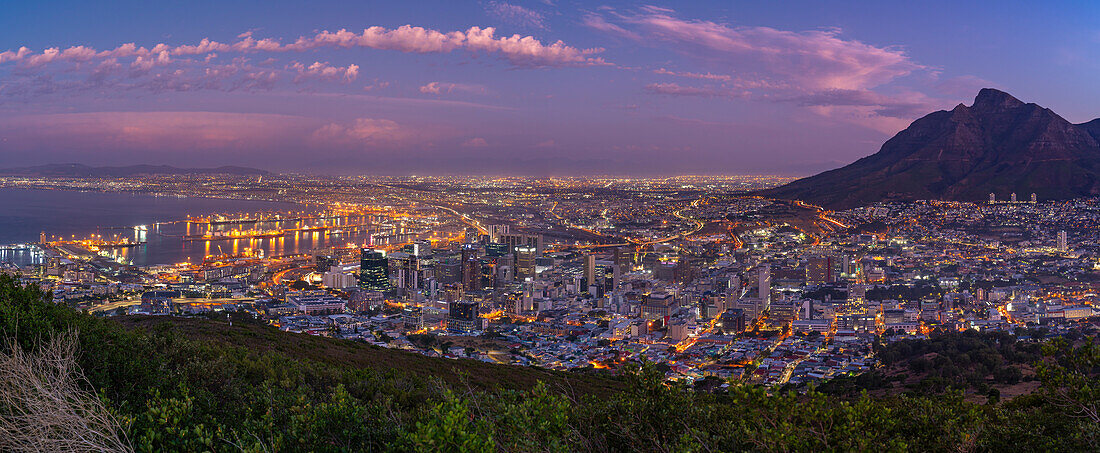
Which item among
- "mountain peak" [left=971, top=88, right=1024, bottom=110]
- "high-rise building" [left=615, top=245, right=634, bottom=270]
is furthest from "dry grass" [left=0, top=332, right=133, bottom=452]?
"mountain peak" [left=971, top=88, right=1024, bottom=110]

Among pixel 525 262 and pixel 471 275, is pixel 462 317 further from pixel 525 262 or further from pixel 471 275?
pixel 525 262

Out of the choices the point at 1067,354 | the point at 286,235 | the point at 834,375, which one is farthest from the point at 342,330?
the point at 286,235

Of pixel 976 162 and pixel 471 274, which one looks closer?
pixel 471 274

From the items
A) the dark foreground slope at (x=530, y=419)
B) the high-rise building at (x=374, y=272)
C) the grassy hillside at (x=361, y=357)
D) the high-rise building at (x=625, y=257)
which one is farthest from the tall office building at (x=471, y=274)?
the dark foreground slope at (x=530, y=419)

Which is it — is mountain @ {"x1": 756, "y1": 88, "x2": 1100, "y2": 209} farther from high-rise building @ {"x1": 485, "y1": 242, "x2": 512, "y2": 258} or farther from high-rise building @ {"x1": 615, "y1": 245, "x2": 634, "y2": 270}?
high-rise building @ {"x1": 485, "y1": 242, "x2": 512, "y2": 258}

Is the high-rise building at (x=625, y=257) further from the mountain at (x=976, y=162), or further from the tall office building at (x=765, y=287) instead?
the mountain at (x=976, y=162)

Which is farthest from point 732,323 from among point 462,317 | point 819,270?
point 819,270
